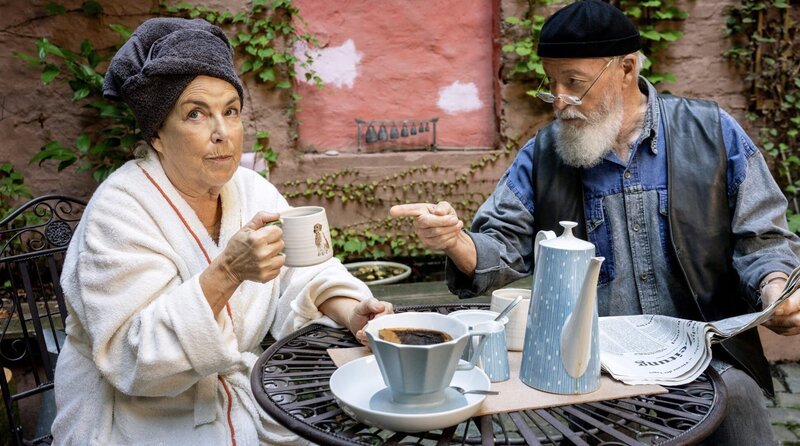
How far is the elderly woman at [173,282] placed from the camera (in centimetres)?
164

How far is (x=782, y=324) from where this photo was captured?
178 cm

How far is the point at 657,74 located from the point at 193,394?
154 inches

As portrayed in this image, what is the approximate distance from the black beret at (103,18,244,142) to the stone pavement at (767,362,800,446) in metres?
2.83

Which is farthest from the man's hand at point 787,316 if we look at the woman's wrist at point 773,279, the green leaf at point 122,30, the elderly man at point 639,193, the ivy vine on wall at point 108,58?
the green leaf at point 122,30

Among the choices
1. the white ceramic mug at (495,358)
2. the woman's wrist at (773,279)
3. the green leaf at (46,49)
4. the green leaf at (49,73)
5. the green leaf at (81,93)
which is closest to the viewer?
the white ceramic mug at (495,358)

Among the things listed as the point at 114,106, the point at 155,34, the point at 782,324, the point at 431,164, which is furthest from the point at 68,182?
the point at 782,324

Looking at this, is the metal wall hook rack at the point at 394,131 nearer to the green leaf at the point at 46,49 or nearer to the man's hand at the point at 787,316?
the green leaf at the point at 46,49

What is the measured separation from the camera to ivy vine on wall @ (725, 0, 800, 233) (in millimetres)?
4488

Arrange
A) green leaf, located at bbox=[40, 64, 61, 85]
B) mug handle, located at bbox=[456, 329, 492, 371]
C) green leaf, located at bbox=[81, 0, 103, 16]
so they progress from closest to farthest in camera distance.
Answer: mug handle, located at bbox=[456, 329, 492, 371] < green leaf, located at bbox=[40, 64, 61, 85] < green leaf, located at bbox=[81, 0, 103, 16]

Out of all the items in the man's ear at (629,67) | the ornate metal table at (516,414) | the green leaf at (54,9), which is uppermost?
the green leaf at (54,9)

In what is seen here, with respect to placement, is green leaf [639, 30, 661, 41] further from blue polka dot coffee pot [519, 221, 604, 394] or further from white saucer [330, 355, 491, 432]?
white saucer [330, 355, 491, 432]

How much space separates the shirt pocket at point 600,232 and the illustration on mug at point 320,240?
105cm

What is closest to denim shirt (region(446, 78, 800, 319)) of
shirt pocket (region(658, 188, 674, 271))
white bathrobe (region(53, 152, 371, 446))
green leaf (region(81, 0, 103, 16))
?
shirt pocket (region(658, 188, 674, 271))

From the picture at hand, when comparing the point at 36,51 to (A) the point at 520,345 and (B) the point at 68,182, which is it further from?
(A) the point at 520,345
